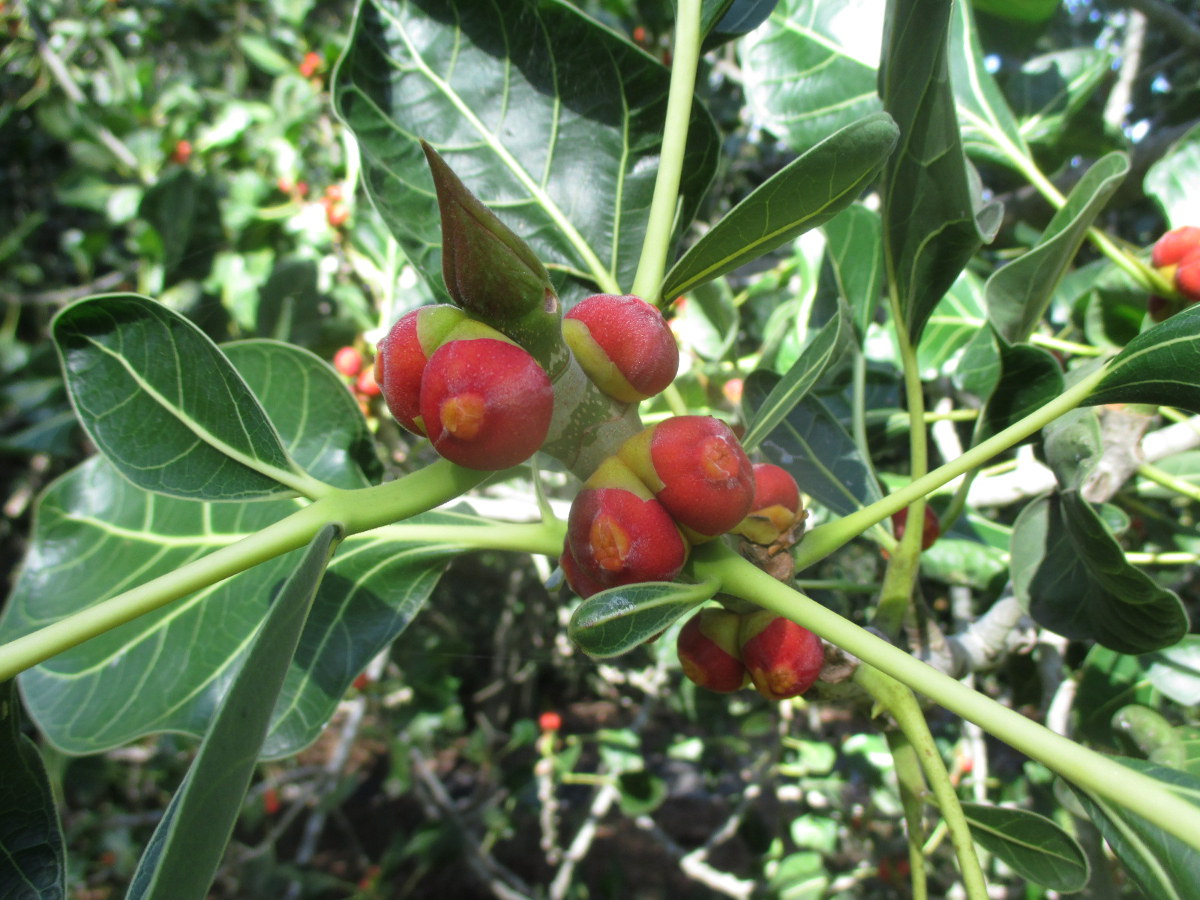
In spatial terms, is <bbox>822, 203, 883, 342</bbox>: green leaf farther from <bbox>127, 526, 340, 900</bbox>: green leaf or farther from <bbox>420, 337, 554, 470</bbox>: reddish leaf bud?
<bbox>127, 526, 340, 900</bbox>: green leaf

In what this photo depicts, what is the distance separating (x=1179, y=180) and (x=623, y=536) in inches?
53.8

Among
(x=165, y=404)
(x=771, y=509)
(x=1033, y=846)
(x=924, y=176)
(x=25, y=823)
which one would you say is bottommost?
(x=1033, y=846)

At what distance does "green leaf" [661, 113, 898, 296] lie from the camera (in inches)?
24.1

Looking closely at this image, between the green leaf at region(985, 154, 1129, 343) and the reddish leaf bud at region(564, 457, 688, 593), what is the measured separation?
509 millimetres

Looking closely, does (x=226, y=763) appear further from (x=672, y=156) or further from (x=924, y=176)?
(x=924, y=176)

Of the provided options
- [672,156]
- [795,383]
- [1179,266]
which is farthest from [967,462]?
[1179,266]

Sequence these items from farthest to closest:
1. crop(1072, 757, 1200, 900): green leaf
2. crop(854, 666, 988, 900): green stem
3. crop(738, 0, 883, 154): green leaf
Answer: crop(738, 0, 883, 154): green leaf < crop(854, 666, 988, 900): green stem < crop(1072, 757, 1200, 900): green leaf

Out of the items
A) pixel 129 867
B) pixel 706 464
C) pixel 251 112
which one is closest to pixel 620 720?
pixel 129 867

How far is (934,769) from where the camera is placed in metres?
0.70

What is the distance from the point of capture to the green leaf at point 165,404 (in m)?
0.70

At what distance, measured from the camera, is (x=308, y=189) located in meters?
3.14

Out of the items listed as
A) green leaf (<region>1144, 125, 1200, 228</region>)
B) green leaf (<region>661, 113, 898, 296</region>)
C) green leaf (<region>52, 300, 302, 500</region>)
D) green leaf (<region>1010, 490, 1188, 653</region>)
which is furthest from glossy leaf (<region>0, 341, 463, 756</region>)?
green leaf (<region>1144, 125, 1200, 228</region>)

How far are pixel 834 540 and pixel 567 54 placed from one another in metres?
0.66

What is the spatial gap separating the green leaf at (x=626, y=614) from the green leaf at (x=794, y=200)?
0.28 meters
